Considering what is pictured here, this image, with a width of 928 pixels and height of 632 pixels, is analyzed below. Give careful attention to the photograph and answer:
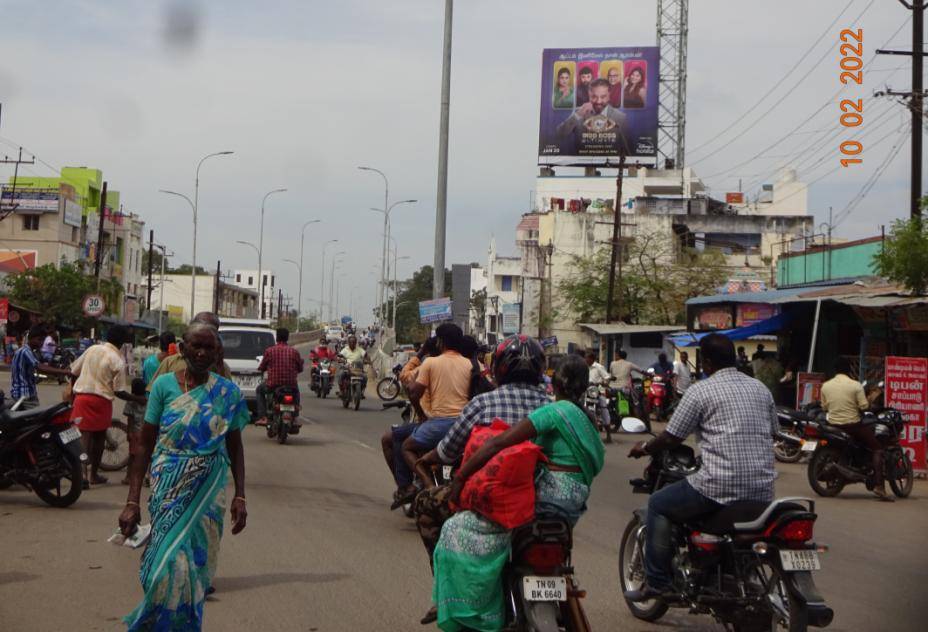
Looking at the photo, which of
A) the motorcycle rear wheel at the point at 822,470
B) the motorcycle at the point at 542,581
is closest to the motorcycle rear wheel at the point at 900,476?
the motorcycle rear wheel at the point at 822,470

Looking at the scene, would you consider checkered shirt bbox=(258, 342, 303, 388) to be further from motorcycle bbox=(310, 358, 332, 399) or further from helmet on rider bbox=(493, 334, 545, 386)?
motorcycle bbox=(310, 358, 332, 399)

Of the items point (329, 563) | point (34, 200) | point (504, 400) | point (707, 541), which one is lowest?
point (329, 563)

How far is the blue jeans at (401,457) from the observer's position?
9445 mm

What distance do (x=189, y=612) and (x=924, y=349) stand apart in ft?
66.5

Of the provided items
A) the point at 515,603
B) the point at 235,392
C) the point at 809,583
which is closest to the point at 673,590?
the point at 809,583

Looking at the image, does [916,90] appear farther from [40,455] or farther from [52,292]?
[52,292]

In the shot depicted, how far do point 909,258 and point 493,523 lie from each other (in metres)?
16.6

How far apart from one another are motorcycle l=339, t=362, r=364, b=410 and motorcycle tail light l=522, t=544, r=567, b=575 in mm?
21834

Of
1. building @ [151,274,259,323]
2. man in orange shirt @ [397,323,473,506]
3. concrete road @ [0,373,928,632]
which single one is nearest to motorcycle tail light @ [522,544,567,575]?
concrete road @ [0,373,928,632]

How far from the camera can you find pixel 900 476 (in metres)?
13.7

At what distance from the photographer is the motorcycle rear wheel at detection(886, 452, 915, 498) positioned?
44.8ft

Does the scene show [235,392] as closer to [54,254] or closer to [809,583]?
[809,583]

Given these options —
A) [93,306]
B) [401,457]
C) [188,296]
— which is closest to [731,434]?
[401,457]

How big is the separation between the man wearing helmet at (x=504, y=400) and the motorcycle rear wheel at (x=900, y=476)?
9743mm
